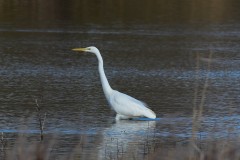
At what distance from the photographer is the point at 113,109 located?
36.6 ft

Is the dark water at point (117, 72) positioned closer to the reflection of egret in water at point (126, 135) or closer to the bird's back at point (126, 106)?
the reflection of egret in water at point (126, 135)

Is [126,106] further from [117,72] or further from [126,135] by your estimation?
[117,72]

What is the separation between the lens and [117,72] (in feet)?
53.3

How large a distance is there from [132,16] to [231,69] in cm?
1590

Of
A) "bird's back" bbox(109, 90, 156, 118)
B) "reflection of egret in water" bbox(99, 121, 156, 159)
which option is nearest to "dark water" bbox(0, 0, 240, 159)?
"reflection of egret in water" bbox(99, 121, 156, 159)

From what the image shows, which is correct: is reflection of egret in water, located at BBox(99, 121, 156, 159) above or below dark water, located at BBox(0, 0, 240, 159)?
above

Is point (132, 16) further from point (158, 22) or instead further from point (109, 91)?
point (109, 91)

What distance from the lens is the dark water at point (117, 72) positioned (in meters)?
9.97

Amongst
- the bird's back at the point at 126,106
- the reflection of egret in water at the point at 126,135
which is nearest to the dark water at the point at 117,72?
the reflection of egret in water at the point at 126,135

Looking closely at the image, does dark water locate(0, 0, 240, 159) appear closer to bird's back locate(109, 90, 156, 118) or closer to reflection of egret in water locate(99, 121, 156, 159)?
reflection of egret in water locate(99, 121, 156, 159)

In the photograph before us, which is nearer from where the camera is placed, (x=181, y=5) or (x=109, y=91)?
(x=109, y=91)

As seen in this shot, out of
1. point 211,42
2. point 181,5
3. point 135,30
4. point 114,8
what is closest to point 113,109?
point 211,42

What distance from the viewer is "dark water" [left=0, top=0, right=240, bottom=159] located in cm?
997

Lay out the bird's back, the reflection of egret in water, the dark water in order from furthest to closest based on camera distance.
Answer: the bird's back
the dark water
the reflection of egret in water
